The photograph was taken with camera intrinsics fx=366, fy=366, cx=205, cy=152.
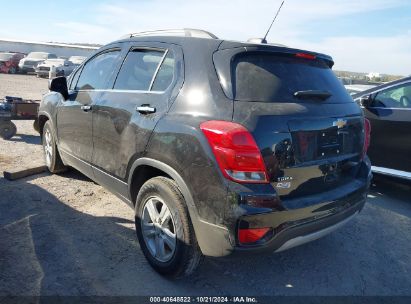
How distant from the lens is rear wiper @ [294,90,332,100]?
2.67m

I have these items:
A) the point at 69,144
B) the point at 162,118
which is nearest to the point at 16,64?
the point at 69,144

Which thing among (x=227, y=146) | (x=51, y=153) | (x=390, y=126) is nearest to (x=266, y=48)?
(x=227, y=146)

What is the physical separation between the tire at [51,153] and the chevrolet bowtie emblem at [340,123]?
3731mm

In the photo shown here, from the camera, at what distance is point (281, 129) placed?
2.43 metres

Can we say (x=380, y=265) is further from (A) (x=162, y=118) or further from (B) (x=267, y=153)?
(A) (x=162, y=118)

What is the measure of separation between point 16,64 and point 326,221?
31.1 m

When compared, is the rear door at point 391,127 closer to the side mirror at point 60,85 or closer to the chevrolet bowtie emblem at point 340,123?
the chevrolet bowtie emblem at point 340,123

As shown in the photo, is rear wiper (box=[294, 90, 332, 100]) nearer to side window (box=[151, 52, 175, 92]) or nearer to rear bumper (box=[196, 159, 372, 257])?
rear bumper (box=[196, 159, 372, 257])

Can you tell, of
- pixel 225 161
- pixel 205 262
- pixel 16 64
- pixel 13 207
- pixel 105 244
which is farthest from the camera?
pixel 16 64

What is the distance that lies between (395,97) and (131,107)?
384 centimetres

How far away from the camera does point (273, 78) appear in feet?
8.76

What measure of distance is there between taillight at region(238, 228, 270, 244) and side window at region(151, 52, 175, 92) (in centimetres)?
131

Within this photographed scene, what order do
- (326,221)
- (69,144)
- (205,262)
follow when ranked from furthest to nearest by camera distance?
1. (69,144)
2. (205,262)
3. (326,221)

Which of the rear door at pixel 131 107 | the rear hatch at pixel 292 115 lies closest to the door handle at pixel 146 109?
the rear door at pixel 131 107
